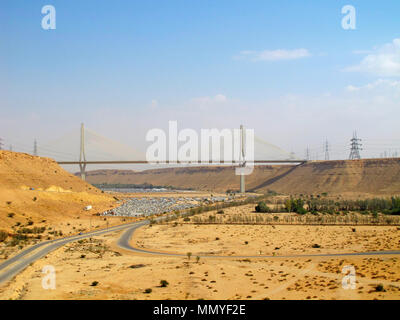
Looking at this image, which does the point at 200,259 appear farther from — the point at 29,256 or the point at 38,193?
the point at 38,193

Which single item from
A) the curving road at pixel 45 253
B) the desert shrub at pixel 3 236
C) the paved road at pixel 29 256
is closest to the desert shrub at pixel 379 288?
the curving road at pixel 45 253

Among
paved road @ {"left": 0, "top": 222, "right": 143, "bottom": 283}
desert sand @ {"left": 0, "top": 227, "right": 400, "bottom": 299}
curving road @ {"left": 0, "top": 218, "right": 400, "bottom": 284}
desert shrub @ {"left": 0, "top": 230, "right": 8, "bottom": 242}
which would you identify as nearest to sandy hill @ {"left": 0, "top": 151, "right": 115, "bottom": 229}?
desert shrub @ {"left": 0, "top": 230, "right": 8, "bottom": 242}

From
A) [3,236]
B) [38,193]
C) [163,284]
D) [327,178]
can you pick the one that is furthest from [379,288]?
[327,178]

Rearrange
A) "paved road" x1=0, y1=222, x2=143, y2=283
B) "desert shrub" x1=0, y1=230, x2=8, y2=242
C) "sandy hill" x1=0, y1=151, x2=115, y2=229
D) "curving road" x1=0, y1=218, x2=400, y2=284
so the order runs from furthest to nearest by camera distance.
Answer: "sandy hill" x1=0, y1=151, x2=115, y2=229
"desert shrub" x1=0, y1=230, x2=8, y2=242
"curving road" x1=0, y1=218, x2=400, y2=284
"paved road" x1=0, y1=222, x2=143, y2=283

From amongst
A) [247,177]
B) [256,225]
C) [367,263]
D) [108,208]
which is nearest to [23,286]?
[367,263]

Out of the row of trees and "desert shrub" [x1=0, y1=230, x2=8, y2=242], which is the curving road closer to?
"desert shrub" [x1=0, y1=230, x2=8, y2=242]
